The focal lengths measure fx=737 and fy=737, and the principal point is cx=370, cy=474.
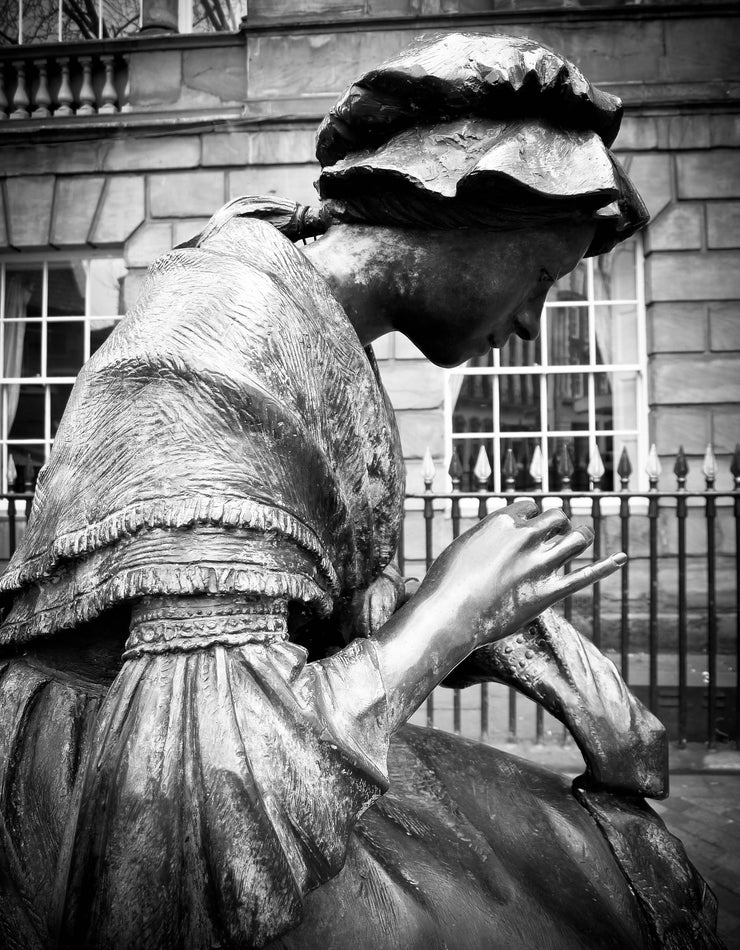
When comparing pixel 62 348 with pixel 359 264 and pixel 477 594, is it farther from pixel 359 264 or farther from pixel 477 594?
pixel 477 594

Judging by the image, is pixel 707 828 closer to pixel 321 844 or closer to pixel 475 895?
pixel 475 895

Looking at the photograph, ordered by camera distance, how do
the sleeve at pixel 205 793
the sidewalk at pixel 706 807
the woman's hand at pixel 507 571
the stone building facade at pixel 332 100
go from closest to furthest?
the sleeve at pixel 205 793 < the woman's hand at pixel 507 571 < the sidewalk at pixel 706 807 < the stone building facade at pixel 332 100

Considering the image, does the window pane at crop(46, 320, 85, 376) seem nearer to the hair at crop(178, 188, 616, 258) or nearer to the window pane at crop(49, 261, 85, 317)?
the window pane at crop(49, 261, 85, 317)

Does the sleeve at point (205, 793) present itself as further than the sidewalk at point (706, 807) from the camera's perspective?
No

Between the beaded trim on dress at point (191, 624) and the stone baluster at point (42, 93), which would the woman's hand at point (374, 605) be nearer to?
the beaded trim on dress at point (191, 624)

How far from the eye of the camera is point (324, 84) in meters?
7.46

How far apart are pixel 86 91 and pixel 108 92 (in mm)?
237

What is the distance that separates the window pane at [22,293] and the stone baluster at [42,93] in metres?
1.71

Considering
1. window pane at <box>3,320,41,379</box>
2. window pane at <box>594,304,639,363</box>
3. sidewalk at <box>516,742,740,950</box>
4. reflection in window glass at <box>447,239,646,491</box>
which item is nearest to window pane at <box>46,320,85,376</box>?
A: window pane at <box>3,320,41,379</box>

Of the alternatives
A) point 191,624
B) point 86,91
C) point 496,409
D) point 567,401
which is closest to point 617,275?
point 567,401

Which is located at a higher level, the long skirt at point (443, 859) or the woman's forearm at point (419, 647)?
the woman's forearm at point (419, 647)

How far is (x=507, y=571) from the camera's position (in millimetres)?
1107

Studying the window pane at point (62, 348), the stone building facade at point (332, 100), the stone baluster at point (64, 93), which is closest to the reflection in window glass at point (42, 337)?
the window pane at point (62, 348)

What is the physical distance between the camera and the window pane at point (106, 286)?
27.3ft
